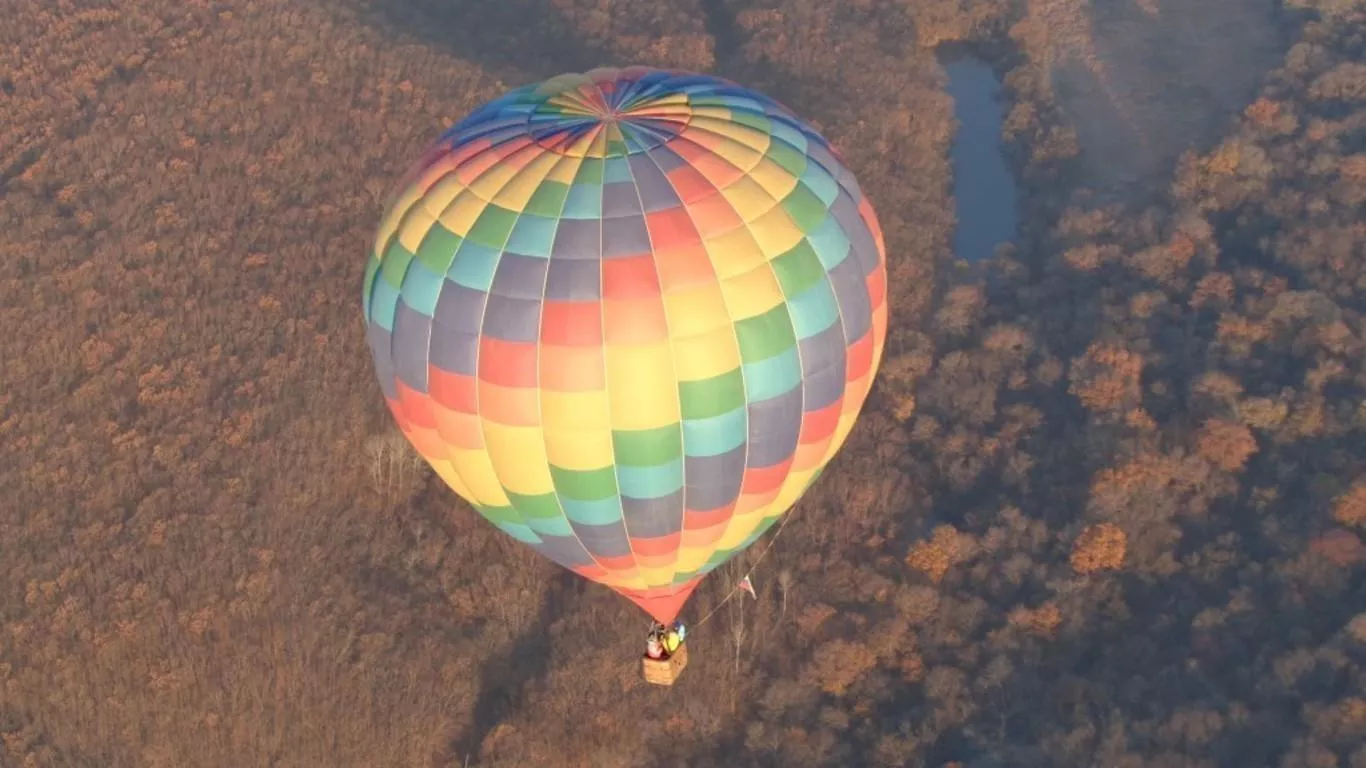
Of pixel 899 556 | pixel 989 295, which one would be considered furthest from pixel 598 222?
pixel 989 295

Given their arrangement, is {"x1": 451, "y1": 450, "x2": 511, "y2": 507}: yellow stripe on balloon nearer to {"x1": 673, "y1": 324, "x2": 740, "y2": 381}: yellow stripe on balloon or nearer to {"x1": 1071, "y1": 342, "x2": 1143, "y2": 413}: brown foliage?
{"x1": 673, "y1": 324, "x2": 740, "y2": 381}: yellow stripe on balloon

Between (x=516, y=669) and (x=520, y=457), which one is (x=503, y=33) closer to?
(x=516, y=669)

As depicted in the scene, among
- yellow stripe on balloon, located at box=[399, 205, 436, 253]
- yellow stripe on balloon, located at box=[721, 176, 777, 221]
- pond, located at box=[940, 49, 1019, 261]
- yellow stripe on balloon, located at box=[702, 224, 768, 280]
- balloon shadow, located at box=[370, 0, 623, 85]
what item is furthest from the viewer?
balloon shadow, located at box=[370, 0, 623, 85]

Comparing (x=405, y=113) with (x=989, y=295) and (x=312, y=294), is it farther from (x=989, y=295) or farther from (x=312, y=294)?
(x=989, y=295)

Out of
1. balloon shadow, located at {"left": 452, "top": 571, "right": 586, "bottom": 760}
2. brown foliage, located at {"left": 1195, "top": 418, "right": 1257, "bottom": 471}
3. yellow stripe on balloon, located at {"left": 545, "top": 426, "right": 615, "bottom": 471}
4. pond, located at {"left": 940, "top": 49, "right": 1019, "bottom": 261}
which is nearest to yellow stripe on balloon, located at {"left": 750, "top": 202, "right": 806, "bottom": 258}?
yellow stripe on balloon, located at {"left": 545, "top": 426, "right": 615, "bottom": 471}

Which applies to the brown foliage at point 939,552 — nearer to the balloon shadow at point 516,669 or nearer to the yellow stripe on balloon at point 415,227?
the balloon shadow at point 516,669

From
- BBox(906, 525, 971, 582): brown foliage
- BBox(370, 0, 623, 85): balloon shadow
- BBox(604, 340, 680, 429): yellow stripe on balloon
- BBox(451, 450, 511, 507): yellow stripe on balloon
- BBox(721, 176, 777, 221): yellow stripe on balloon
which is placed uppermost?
BBox(721, 176, 777, 221): yellow stripe on balloon

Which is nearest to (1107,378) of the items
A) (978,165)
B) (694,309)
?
(978,165)
